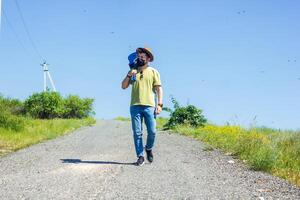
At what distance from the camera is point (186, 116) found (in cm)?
2661

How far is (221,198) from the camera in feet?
25.7

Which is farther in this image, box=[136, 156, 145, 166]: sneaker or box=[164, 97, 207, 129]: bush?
box=[164, 97, 207, 129]: bush

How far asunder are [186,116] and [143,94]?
1525cm

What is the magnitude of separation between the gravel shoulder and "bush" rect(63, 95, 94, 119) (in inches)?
2004

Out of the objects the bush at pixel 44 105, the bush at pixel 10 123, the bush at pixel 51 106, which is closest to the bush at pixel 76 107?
the bush at pixel 51 106

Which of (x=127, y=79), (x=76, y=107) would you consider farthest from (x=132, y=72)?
(x=76, y=107)

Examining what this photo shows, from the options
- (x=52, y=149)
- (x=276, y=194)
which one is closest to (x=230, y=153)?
(x=52, y=149)

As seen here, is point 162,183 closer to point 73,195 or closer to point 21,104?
point 73,195

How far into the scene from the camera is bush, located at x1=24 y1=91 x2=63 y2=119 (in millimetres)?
58125

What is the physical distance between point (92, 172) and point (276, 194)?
3.26 m

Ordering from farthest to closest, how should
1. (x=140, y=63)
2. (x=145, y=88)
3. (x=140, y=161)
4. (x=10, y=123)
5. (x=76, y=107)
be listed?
(x=76, y=107)
(x=10, y=123)
(x=140, y=63)
(x=145, y=88)
(x=140, y=161)

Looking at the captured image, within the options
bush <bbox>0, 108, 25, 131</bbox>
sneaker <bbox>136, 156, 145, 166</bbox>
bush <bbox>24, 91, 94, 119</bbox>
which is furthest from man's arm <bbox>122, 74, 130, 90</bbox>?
bush <bbox>24, 91, 94, 119</bbox>

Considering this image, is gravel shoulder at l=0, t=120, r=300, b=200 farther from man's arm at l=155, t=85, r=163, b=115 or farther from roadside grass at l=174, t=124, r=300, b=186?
man's arm at l=155, t=85, r=163, b=115

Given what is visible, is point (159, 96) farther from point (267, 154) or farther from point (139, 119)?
point (267, 154)
